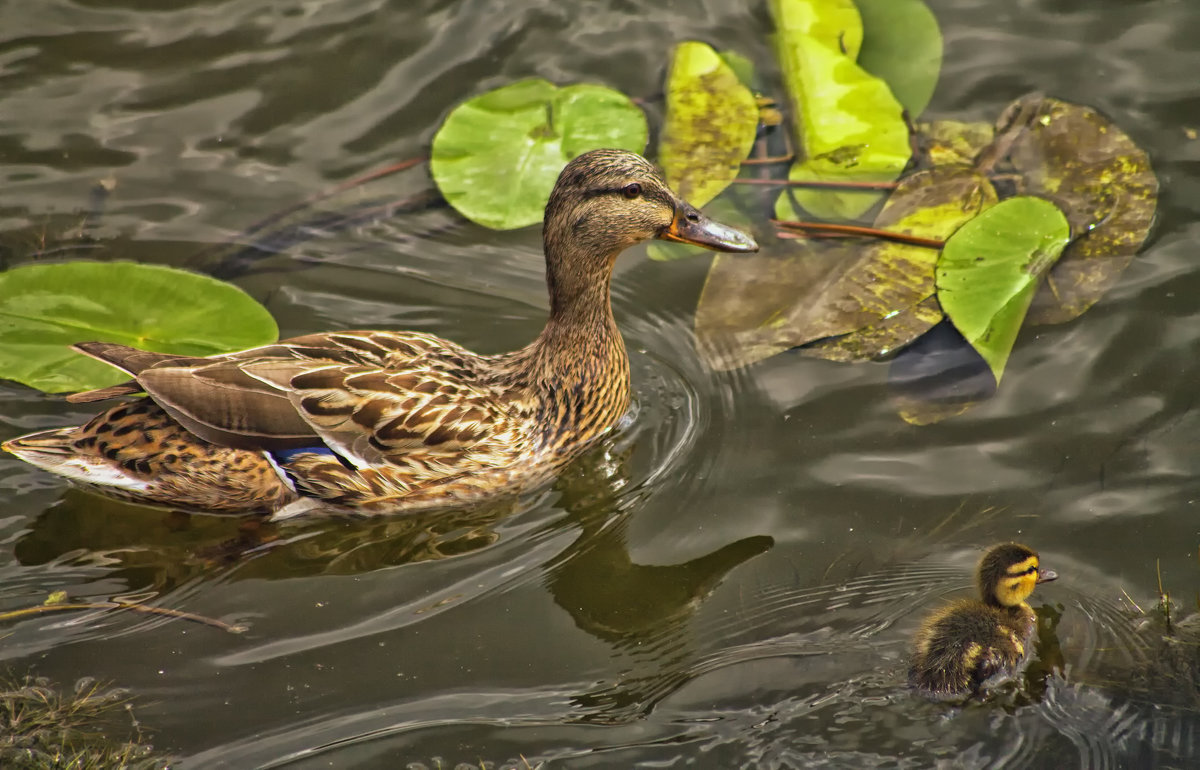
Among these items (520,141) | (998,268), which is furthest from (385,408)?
(998,268)

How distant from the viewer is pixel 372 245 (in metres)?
6.80

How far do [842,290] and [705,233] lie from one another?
2.90ft

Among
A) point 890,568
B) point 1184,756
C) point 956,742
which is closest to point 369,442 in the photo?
point 890,568

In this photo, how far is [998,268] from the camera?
6.10 m

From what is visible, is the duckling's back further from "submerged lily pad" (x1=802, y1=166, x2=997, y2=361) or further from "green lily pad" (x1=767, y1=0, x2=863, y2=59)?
"green lily pad" (x1=767, y1=0, x2=863, y2=59)

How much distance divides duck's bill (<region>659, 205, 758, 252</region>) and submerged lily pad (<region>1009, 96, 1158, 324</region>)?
1520mm

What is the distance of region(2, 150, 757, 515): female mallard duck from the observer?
5391 mm

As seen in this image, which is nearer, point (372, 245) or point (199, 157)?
point (372, 245)

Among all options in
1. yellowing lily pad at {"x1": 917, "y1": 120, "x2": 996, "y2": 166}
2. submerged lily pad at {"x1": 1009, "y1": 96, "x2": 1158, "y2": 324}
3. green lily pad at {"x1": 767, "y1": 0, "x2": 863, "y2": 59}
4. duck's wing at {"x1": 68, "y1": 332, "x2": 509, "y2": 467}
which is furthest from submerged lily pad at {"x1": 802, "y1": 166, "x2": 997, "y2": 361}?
duck's wing at {"x1": 68, "y1": 332, "x2": 509, "y2": 467}

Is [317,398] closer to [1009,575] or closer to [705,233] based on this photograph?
[705,233]

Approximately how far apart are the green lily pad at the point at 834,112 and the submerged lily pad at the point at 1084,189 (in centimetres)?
71

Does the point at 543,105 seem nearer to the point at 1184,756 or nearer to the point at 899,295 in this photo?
the point at 899,295

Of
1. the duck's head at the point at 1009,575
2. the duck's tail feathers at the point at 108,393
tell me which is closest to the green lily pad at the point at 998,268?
the duck's head at the point at 1009,575

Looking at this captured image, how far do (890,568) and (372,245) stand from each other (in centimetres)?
325
